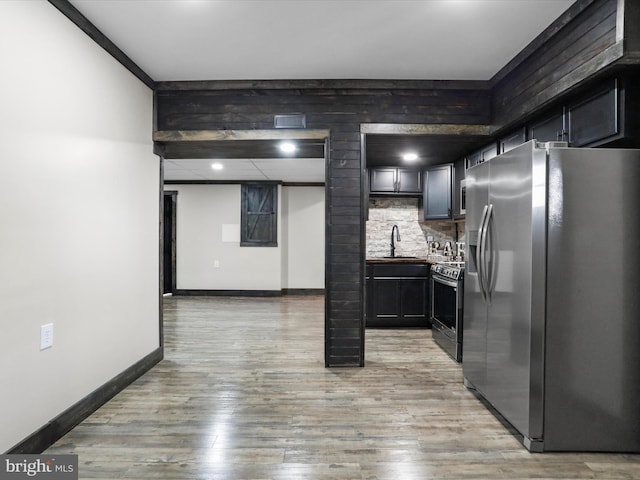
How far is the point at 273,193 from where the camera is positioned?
7484 millimetres

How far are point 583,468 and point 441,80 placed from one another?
303 cm

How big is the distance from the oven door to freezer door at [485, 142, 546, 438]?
1149mm

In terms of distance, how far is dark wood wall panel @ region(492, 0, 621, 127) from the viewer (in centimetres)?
201

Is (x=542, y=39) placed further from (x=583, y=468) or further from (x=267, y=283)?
(x=267, y=283)

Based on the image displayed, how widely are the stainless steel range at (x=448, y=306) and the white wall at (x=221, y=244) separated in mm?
3623

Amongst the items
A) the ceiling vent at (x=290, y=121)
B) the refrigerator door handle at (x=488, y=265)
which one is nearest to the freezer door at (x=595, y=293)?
the refrigerator door handle at (x=488, y=265)

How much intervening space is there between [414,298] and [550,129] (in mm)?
2668

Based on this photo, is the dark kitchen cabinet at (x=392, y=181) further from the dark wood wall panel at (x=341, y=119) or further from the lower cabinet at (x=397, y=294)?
the dark wood wall panel at (x=341, y=119)

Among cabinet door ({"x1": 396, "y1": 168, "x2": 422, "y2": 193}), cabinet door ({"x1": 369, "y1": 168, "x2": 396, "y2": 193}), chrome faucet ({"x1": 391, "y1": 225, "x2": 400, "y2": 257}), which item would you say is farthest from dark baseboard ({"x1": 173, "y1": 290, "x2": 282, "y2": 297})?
cabinet door ({"x1": 396, "y1": 168, "x2": 422, "y2": 193})

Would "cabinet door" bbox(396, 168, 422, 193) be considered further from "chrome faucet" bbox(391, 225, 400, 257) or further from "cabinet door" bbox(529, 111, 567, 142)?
"cabinet door" bbox(529, 111, 567, 142)

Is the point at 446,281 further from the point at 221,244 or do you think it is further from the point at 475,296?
the point at 221,244

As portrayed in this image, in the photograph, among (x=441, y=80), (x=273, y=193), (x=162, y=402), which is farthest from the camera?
(x=273, y=193)

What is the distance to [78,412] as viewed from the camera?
2.33 meters

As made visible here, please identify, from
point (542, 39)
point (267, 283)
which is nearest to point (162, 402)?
point (542, 39)
